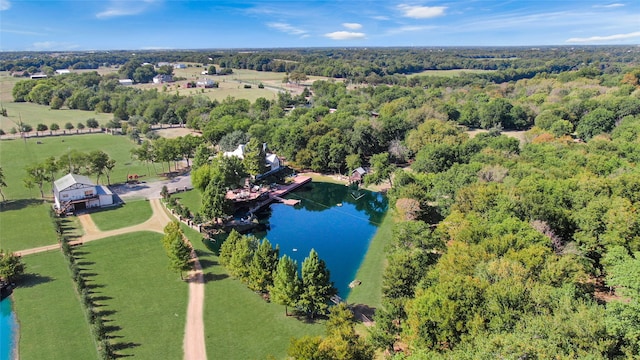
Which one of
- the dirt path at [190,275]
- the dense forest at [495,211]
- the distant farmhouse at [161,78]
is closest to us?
the dense forest at [495,211]

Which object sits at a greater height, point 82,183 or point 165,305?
point 82,183

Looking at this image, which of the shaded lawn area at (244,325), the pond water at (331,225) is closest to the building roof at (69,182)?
the pond water at (331,225)

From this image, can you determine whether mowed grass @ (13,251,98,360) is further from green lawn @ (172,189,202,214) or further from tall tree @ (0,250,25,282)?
green lawn @ (172,189,202,214)

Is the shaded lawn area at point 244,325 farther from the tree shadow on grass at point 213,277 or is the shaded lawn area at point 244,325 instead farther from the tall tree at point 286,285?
the tall tree at point 286,285

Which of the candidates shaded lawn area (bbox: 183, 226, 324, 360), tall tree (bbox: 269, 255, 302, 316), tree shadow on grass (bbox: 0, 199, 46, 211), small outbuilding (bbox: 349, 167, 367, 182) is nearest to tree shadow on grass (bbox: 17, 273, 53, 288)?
shaded lawn area (bbox: 183, 226, 324, 360)

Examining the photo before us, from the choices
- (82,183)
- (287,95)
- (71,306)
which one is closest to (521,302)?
(71,306)

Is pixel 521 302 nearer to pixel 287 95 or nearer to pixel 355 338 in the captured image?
pixel 355 338
